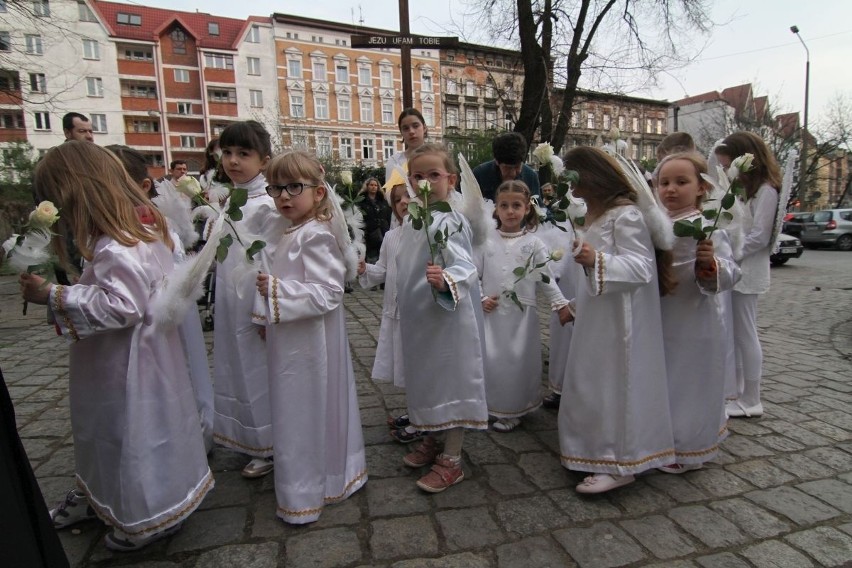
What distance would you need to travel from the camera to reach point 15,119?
3541 centimetres

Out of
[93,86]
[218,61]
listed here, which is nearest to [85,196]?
[93,86]

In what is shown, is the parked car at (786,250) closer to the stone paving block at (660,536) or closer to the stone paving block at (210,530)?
the stone paving block at (660,536)

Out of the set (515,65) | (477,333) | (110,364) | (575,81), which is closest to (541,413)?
(477,333)

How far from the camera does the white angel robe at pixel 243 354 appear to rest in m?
2.79

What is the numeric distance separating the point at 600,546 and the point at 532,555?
32cm

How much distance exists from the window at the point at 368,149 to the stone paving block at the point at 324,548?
47086 millimetres

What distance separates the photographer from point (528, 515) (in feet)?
8.02

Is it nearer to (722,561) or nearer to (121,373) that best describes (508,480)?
(722,561)

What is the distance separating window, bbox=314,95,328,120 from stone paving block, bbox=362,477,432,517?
47.7 metres

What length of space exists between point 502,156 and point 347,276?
88.8 inches

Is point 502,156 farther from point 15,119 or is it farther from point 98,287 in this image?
point 15,119

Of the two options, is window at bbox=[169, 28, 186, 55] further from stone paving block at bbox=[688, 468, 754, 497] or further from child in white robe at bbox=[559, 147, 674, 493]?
stone paving block at bbox=[688, 468, 754, 497]

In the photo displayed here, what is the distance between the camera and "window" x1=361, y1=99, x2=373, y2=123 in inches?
1887

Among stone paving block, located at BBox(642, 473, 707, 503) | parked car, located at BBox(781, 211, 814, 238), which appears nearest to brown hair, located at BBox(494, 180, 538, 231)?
stone paving block, located at BBox(642, 473, 707, 503)
